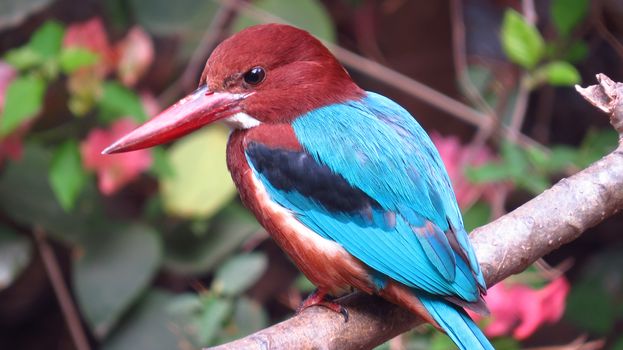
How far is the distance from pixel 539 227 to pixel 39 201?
1.42 metres


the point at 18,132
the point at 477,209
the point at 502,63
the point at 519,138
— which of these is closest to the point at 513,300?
the point at 477,209

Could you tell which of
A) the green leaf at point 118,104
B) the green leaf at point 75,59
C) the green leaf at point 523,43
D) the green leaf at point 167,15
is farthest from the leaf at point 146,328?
the green leaf at point 523,43

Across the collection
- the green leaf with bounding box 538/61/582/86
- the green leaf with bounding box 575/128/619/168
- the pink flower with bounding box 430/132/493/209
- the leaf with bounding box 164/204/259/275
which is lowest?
the leaf with bounding box 164/204/259/275

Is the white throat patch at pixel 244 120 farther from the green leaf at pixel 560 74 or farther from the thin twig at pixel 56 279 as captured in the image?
the thin twig at pixel 56 279

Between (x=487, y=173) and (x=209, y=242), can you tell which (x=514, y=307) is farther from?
(x=209, y=242)

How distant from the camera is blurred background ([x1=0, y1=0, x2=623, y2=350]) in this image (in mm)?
2461

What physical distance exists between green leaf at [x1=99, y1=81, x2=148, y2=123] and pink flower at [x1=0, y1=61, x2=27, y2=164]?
0.22m

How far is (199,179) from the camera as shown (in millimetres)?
2678

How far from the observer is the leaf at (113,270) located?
8.66 feet

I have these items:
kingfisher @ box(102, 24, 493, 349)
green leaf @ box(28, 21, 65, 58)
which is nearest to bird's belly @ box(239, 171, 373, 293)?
kingfisher @ box(102, 24, 493, 349)

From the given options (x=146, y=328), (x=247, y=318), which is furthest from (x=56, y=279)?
(x=247, y=318)

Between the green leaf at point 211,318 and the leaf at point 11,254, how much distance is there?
1.98ft

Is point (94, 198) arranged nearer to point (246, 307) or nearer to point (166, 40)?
point (246, 307)

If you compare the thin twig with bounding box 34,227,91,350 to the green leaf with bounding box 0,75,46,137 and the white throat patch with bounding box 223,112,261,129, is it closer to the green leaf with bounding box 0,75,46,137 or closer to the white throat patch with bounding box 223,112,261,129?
the green leaf with bounding box 0,75,46,137
